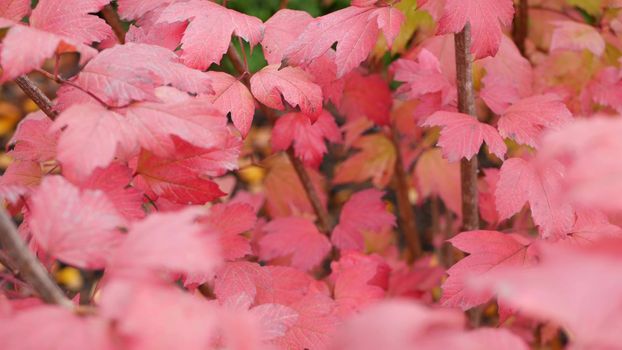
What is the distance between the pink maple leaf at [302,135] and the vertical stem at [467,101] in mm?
340

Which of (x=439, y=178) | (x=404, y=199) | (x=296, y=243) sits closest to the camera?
(x=296, y=243)

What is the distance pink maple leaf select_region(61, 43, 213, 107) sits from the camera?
98 centimetres

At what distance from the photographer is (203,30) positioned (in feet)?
3.92

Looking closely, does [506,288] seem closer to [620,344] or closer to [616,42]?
[620,344]

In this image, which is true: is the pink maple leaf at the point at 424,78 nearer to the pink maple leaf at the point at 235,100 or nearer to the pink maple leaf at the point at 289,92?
the pink maple leaf at the point at 289,92

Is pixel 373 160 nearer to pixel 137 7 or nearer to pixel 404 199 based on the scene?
pixel 404 199

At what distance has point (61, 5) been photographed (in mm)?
1088

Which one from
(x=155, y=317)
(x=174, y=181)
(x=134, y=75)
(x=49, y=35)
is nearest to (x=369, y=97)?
(x=174, y=181)

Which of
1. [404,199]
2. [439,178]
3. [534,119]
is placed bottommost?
[404,199]

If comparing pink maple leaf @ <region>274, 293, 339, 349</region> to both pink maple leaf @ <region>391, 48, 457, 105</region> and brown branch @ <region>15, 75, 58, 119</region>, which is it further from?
brown branch @ <region>15, 75, 58, 119</region>

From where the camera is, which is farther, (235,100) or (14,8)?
(235,100)

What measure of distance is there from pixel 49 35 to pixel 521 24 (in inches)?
49.2

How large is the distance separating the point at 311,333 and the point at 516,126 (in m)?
0.56

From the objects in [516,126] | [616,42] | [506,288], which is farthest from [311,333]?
[616,42]
